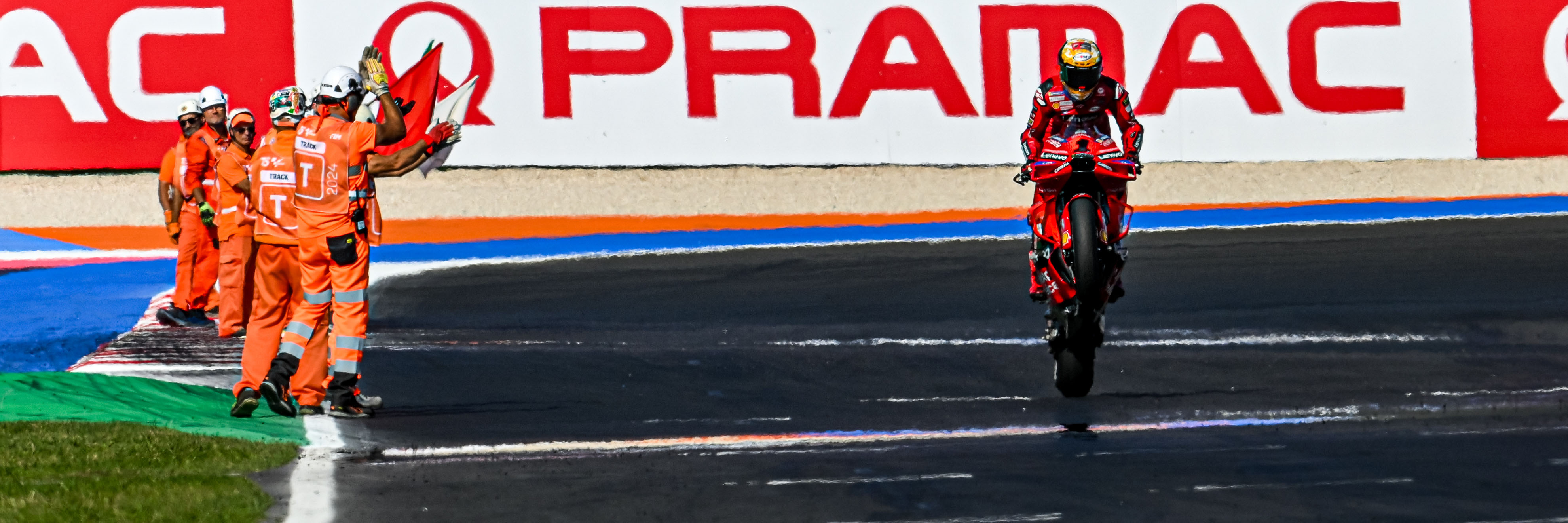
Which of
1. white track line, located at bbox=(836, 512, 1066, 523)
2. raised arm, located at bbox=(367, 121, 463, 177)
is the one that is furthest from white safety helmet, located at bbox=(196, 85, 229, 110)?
white track line, located at bbox=(836, 512, 1066, 523)

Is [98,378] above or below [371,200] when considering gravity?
below

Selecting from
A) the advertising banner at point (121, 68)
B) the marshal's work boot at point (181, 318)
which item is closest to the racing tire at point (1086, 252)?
the marshal's work boot at point (181, 318)

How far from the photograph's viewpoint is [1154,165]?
2403 cm

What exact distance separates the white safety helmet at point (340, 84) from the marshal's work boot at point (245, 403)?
4.46 ft

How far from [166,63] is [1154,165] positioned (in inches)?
411

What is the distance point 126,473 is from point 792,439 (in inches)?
98.0

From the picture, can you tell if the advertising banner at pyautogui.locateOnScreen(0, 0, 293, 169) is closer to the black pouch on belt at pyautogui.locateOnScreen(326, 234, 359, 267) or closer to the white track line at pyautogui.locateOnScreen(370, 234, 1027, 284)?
the white track line at pyautogui.locateOnScreen(370, 234, 1027, 284)

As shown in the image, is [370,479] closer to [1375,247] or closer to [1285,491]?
[1285,491]

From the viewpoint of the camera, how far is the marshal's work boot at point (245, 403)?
9773mm

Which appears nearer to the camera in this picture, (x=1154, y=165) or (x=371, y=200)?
(x=371, y=200)

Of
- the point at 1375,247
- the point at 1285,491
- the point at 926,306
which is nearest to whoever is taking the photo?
the point at 1285,491

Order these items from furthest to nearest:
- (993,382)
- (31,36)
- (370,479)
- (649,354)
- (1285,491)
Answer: (31,36) → (649,354) → (993,382) → (370,479) → (1285,491)

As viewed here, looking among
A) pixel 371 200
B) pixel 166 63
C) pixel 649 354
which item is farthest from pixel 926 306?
pixel 166 63

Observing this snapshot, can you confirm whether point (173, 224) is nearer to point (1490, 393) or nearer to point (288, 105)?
point (288, 105)
